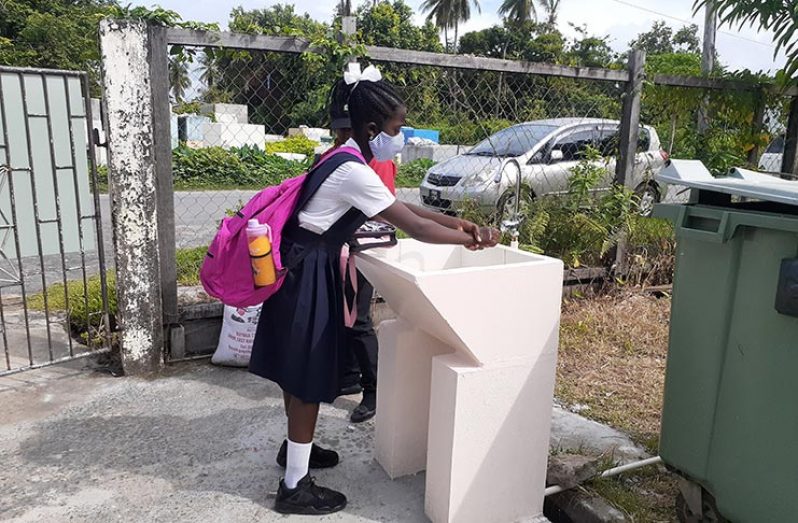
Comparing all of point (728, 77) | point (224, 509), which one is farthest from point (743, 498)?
point (728, 77)

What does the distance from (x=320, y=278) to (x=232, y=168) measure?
4.60 m

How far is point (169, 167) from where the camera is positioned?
3.60 metres

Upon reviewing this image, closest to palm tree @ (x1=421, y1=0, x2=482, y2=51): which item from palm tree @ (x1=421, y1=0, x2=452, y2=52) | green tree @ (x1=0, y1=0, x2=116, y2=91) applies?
palm tree @ (x1=421, y1=0, x2=452, y2=52)

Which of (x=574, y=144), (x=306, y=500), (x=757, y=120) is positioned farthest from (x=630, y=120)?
(x=306, y=500)

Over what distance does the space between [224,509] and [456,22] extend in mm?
42586

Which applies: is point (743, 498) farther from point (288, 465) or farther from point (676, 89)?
point (676, 89)

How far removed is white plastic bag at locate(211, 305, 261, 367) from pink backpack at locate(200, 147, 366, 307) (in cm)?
145

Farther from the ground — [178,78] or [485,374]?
[178,78]

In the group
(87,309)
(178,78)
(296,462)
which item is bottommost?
(296,462)

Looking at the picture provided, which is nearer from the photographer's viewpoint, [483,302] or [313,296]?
[483,302]

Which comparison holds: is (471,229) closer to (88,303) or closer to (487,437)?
(487,437)

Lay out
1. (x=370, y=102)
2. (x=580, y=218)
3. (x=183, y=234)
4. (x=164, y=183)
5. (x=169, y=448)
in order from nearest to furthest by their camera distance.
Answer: (x=370, y=102) < (x=169, y=448) < (x=164, y=183) < (x=580, y=218) < (x=183, y=234)

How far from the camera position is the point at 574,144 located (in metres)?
5.55

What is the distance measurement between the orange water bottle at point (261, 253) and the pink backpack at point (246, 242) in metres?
0.03
